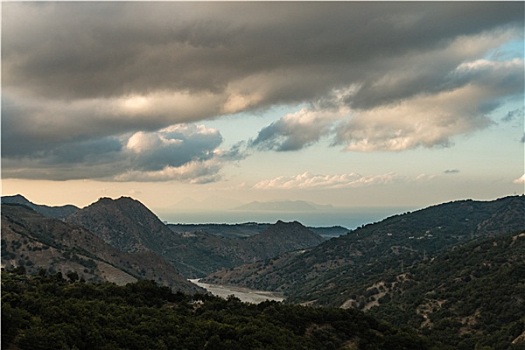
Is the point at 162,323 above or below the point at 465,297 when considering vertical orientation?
above

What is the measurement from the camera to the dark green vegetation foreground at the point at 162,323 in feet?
124

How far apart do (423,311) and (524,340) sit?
186 feet

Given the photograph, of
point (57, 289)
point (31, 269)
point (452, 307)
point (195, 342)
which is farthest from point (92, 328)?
point (31, 269)

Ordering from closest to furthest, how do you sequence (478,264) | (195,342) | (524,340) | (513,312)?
1. (195,342)
2. (524,340)
3. (513,312)
4. (478,264)

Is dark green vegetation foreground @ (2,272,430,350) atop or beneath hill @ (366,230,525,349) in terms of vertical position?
atop

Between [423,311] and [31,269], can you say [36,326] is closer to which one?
[423,311]

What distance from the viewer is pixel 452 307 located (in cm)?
13300

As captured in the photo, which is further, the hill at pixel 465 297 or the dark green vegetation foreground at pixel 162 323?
the hill at pixel 465 297

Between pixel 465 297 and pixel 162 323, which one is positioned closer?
pixel 162 323

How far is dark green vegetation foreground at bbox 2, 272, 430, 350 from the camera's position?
3791 centimetres

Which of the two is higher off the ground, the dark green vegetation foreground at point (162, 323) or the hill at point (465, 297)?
the dark green vegetation foreground at point (162, 323)

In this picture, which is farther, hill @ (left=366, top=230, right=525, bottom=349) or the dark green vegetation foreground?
hill @ (left=366, top=230, right=525, bottom=349)

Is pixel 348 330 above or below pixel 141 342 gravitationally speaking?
below

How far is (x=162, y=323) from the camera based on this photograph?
50781mm
